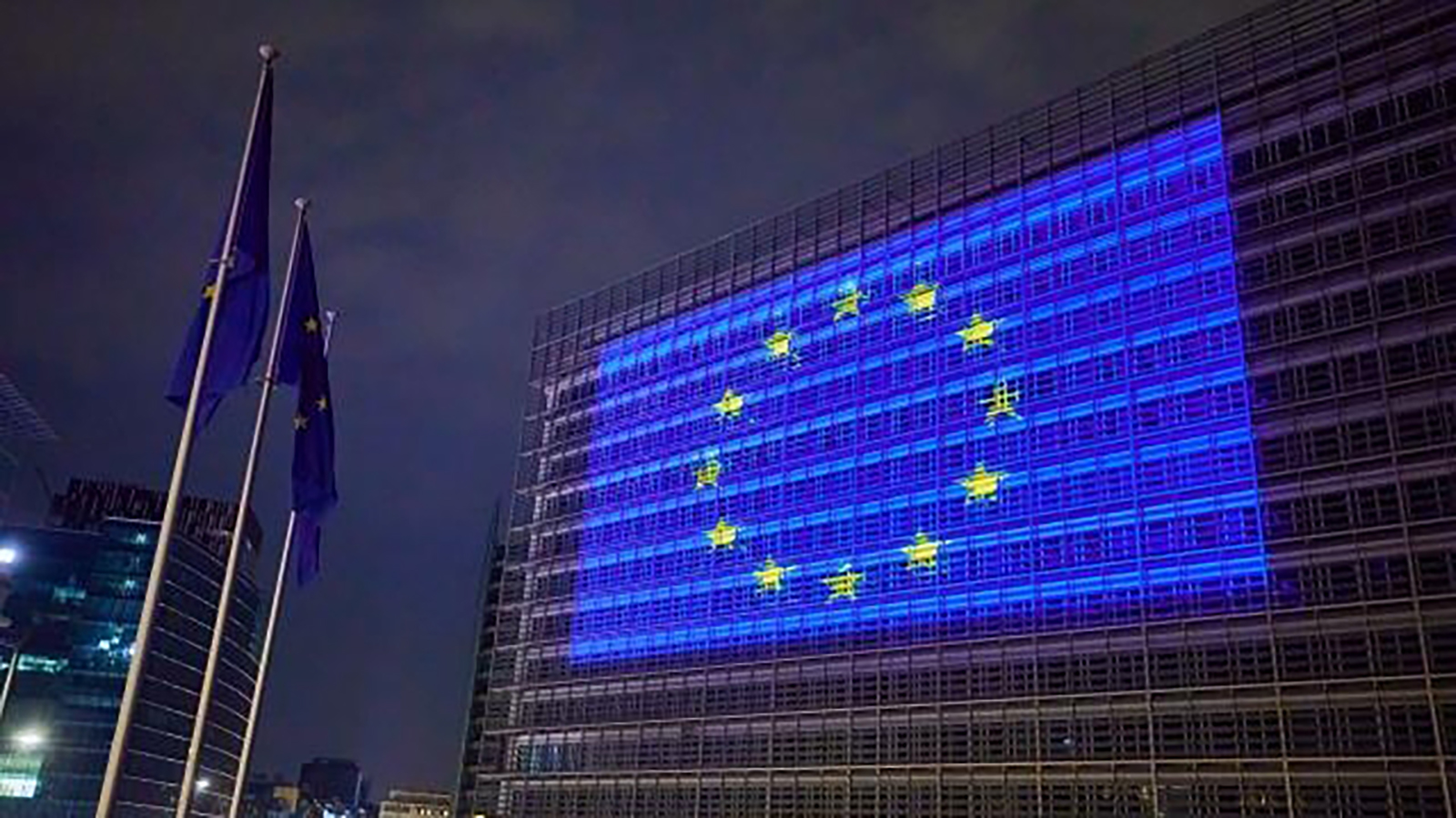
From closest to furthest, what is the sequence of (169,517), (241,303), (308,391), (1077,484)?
(169,517) < (241,303) < (308,391) < (1077,484)

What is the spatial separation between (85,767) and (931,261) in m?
113

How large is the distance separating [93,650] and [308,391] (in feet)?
403

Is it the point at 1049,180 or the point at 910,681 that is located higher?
the point at 1049,180

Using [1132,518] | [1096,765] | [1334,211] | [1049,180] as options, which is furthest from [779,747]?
[1334,211]

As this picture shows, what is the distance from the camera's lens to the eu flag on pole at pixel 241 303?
24.9 meters

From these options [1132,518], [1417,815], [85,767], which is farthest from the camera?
[85,767]

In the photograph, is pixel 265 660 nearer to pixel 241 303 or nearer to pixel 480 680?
pixel 241 303

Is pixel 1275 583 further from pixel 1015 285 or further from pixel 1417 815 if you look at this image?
pixel 1015 285

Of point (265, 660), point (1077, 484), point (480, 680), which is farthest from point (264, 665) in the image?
point (480, 680)

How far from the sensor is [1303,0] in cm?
5519

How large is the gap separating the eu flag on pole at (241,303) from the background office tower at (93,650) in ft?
350

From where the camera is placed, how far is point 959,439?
6041cm

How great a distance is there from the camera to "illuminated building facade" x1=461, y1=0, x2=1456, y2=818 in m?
46.8

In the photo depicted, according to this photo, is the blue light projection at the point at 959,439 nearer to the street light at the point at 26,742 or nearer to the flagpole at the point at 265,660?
the flagpole at the point at 265,660
